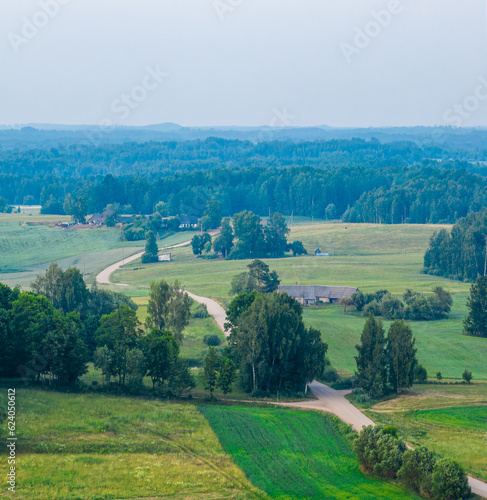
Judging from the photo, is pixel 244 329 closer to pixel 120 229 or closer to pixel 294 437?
pixel 294 437

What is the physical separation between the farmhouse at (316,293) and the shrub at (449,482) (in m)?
47.6

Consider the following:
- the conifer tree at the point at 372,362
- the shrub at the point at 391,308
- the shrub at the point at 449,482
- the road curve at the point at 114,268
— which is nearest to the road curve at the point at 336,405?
the conifer tree at the point at 372,362

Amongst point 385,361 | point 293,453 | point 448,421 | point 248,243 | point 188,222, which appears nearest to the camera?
point 293,453

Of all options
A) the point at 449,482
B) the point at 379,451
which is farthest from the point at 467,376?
the point at 449,482

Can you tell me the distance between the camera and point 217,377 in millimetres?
44969

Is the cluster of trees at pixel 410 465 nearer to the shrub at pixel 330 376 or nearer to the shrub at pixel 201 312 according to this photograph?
the shrub at pixel 330 376

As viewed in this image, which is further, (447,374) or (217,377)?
(447,374)

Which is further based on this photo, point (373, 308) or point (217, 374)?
point (373, 308)

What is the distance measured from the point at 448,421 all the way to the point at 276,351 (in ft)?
40.4

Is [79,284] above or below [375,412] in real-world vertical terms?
above

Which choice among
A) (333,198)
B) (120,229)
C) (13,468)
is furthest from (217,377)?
(333,198)

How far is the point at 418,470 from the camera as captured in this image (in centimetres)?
3089

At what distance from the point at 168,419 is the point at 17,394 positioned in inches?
345

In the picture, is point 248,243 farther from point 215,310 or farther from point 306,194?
point 306,194
